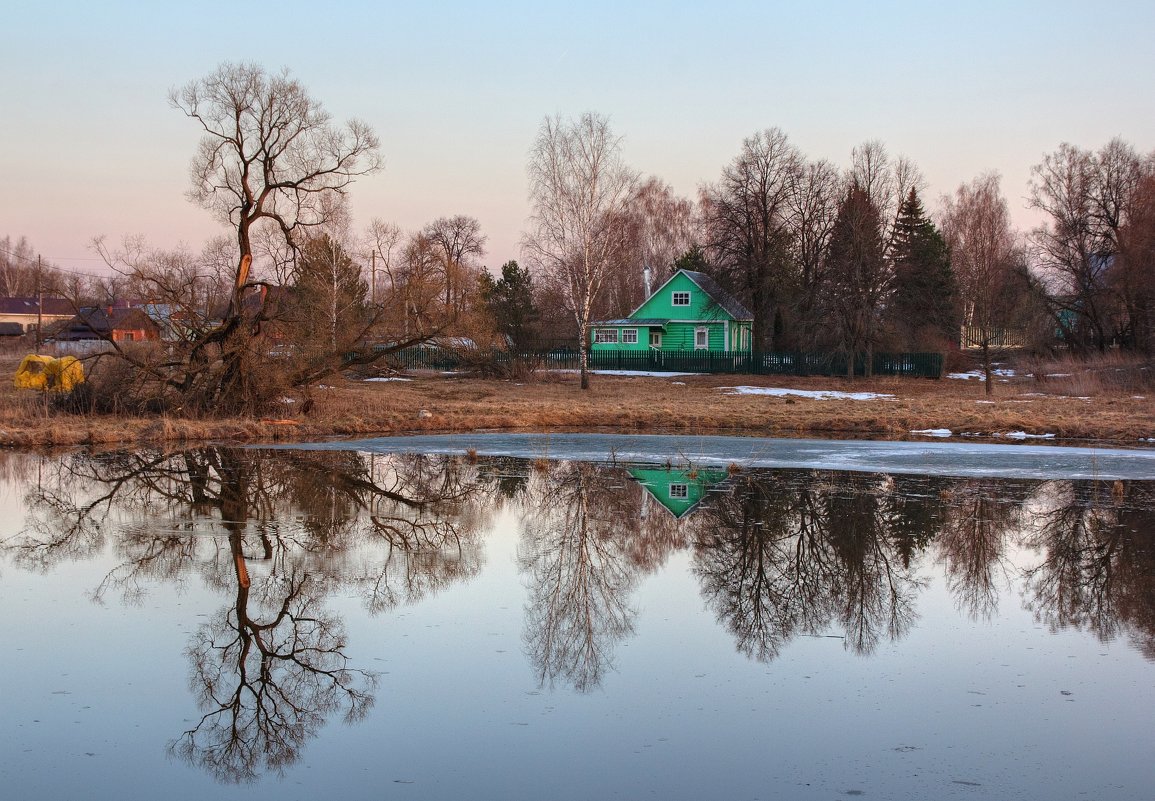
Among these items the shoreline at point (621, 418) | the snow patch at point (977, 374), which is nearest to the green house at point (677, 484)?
the shoreline at point (621, 418)

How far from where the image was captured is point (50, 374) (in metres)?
26.8

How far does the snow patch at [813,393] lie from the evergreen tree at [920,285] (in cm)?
1094

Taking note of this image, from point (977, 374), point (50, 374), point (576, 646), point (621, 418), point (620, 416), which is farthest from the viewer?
point (977, 374)

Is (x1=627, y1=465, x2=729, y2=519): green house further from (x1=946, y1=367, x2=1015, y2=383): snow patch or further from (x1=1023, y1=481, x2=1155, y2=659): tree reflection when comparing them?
(x1=946, y1=367, x2=1015, y2=383): snow patch

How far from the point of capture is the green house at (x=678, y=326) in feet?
196

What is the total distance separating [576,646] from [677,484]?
8.13m

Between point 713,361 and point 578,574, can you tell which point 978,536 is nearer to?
point 578,574

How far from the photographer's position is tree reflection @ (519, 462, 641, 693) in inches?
305

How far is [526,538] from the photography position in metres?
12.1

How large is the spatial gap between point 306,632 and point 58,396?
66.0 feet

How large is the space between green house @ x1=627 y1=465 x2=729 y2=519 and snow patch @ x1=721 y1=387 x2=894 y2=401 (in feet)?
66.4

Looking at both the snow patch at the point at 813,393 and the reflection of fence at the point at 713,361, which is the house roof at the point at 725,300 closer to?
the reflection of fence at the point at 713,361

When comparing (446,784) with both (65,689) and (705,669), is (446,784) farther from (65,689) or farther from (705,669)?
(65,689)

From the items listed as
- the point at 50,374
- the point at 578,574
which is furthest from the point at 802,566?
the point at 50,374
